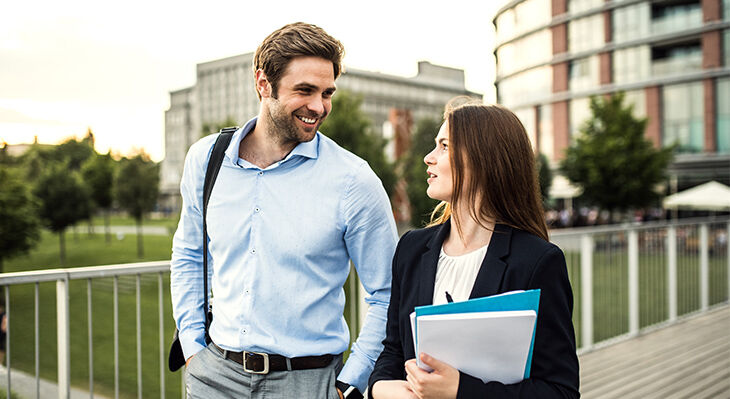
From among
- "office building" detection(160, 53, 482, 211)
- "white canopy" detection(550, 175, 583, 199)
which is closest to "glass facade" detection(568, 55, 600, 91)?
"white canopy" detection(550, 175, 583, 199)

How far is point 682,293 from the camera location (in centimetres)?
715

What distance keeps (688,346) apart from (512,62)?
44.4 metres

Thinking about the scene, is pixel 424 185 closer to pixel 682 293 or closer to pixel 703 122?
pixel 703 122

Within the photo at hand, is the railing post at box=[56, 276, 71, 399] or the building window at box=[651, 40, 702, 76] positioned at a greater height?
the building window at box=[651, 40, 702, 76]

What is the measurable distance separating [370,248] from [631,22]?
40152 mm

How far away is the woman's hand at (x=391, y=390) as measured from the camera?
4.99ft

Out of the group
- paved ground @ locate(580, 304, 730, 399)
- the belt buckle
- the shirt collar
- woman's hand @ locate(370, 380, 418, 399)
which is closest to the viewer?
woman's hand @ locate(370, 380, 418, 399)

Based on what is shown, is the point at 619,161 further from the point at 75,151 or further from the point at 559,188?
the point at 75,151

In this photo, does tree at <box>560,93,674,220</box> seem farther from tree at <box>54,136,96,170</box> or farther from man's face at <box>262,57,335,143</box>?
tree at <box>54,136,96,170</box>

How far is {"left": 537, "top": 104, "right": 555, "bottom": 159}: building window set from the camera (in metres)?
41.2

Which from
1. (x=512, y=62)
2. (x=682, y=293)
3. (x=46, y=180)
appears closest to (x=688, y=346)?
(x=682, y=293)

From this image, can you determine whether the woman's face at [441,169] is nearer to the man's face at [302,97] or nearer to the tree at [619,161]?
the man's face at [302,97]

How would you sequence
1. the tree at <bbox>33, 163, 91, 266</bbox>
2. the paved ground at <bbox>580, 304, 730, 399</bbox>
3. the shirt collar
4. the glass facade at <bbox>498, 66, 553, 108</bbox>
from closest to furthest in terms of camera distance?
the shirt collar < the paved ground at <bbox>580, 304, 730, 399</bbox> < the tree at <bbox>33, 163, 91, 266</bbox> < the glass facade at <bbox>498, 66, 553, 108</bbox>

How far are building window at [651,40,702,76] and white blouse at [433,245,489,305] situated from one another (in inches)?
1489
